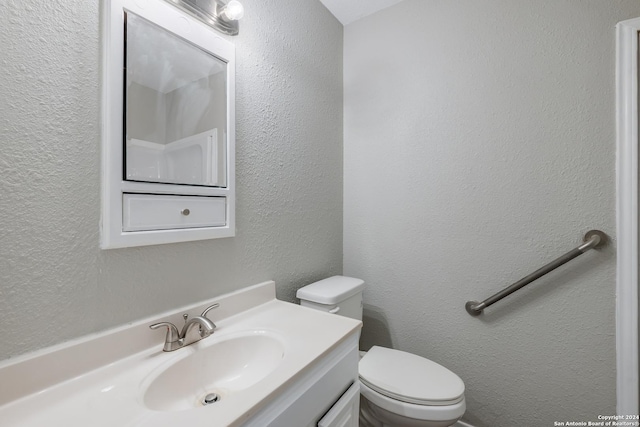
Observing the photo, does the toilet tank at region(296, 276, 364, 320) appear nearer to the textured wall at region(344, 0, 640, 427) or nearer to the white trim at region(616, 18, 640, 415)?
the textured wall at region(344, 0, 640, 427)

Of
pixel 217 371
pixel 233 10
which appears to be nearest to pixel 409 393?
pixel 217 371

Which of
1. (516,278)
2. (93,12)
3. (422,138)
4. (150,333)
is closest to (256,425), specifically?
(150,333)

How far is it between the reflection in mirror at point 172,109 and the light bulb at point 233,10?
15cm

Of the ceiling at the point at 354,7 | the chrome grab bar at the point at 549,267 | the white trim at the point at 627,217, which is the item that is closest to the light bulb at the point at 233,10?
the ceiling at the point at 354,7

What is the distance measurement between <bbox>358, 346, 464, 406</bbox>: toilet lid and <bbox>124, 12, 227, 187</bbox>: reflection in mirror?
3.31ft

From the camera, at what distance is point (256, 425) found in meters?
0.55

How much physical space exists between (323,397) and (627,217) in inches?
50.9

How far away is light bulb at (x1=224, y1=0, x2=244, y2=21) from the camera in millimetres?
917

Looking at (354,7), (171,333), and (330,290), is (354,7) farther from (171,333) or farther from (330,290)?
(171,333)

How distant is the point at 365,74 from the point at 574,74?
97 centimetres

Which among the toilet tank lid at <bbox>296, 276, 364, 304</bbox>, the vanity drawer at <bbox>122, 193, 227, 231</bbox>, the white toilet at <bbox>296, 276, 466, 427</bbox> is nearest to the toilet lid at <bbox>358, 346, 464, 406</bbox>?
the white toilet at <bbox>296, 276, 466, 427</bbox>

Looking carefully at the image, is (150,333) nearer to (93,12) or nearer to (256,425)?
(256,425)

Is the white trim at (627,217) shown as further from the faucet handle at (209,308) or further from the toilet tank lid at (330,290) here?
the faucet handle at (209,308)

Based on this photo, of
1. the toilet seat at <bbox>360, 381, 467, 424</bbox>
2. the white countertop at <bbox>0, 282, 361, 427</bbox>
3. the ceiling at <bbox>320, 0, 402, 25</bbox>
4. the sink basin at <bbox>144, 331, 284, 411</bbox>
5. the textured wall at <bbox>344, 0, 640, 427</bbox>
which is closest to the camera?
the white countertop at <bbox>0, 282, 361, 427</bbox>
